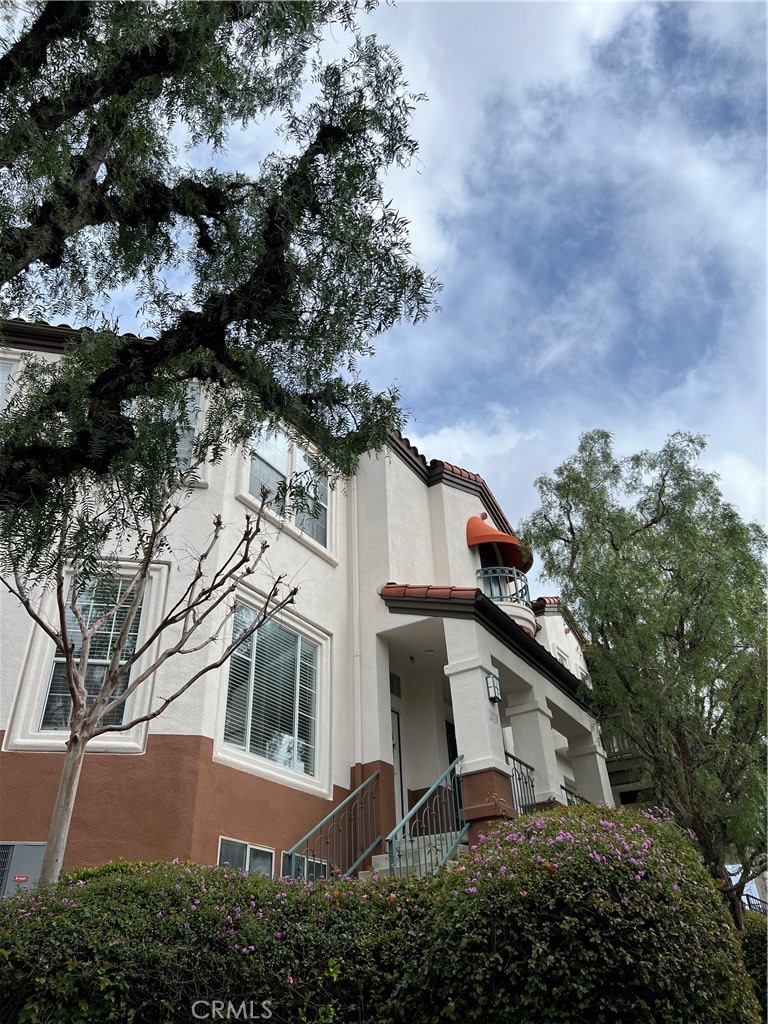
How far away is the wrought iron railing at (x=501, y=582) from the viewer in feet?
53.6

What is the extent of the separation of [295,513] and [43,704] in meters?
4.48

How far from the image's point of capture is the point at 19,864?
819 cm

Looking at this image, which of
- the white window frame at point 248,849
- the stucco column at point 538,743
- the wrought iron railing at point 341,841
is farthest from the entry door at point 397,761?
the white window frame at point 248,849

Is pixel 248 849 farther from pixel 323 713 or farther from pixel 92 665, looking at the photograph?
pixel 92 665

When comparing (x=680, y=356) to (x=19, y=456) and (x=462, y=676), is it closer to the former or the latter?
(x=462, y=676)

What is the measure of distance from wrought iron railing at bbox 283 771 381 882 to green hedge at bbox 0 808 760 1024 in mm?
3566

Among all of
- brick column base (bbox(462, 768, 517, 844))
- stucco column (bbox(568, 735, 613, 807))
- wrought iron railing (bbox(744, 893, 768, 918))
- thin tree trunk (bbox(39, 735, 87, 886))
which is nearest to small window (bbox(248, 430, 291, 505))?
brick column base (bbox(462, 768, 517, 844))

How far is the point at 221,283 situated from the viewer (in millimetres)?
6551

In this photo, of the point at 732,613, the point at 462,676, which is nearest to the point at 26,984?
the point at 462,676

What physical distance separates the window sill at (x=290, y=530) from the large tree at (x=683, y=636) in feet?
13.1

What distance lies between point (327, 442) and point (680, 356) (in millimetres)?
5687

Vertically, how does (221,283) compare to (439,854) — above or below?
above

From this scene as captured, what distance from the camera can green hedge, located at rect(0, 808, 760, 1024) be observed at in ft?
16.7

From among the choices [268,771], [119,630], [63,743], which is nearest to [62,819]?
[63,743]
